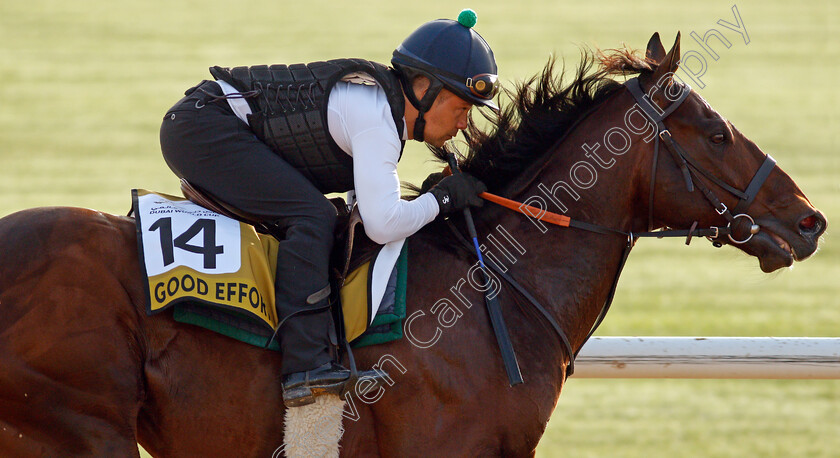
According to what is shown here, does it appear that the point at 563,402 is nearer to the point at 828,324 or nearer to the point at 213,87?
the point at 828,324

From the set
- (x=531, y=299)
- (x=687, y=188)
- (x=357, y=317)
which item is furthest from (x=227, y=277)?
(x=687, y=188)

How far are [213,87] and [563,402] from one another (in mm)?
4765

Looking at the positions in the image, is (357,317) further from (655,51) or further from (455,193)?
(655,51)

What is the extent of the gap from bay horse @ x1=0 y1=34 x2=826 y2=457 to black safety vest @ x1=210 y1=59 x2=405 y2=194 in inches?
17.1

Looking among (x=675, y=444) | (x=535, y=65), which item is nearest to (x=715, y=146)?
(x=675, y=444)

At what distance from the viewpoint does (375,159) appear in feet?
10.3

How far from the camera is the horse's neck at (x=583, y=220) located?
345cm

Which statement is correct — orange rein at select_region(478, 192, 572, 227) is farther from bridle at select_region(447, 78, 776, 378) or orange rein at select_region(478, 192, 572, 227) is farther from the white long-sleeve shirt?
the white long-sleeve shirt

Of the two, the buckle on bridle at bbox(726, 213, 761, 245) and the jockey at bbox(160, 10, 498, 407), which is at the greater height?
the jockey at bbox(160, 10, 498, 407)

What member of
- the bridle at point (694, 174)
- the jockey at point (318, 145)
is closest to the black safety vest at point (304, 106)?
the jockey at point (318, 145)

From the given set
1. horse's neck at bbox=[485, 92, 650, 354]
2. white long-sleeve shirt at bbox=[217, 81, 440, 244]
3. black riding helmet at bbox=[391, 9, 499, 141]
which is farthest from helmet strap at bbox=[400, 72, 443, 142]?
horse's neck at bbox=[485, 92, 650, 354]

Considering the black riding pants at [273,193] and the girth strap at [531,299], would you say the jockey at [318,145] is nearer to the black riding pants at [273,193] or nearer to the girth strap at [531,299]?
the black riding pants at [273,193]

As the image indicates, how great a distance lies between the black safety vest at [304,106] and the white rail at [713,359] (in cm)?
186

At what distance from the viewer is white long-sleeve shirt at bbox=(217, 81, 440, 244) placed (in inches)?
123
